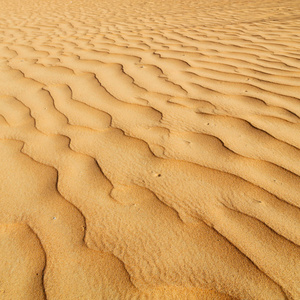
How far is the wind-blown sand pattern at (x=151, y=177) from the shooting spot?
3.54ft

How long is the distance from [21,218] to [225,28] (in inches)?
168

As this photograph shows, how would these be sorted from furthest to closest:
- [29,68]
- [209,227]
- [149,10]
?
[149,10]
[29,68]
[209,227]

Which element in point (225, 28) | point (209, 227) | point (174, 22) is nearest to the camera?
point (209, 227)

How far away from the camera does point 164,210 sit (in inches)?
52.2

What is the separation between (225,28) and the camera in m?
4.68

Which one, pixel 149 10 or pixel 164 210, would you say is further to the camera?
pixel 149 10

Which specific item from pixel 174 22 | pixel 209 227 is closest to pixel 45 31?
pixel 174 22

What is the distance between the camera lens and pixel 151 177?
4.95ft

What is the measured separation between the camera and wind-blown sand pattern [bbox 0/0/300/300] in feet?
3.54

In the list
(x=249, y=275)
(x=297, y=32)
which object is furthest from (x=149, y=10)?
(x=249, y=275)

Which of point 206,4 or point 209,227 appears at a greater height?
point 209,227

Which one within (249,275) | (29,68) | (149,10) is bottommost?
(149,10)

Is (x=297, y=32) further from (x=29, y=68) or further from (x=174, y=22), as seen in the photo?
(x=29, y=68)

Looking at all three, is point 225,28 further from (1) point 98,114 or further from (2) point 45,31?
(1) point 98,114
